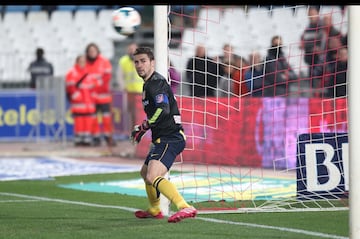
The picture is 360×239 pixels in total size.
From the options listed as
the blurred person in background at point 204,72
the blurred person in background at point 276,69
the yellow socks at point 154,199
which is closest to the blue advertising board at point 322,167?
the blurred person in background at point 276,69

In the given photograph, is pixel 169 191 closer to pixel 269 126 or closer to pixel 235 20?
pixel 269 126

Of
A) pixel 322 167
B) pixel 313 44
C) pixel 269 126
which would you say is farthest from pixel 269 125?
pixel 322 167

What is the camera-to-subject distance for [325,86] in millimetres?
16828

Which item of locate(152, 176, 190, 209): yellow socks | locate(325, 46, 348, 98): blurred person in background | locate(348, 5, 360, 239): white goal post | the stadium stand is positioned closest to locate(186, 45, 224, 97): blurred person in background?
locate(325, 46, 348, 98): blurred person in background

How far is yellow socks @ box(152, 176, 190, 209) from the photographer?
10.3 m

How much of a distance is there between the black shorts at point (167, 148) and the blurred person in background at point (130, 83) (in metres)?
11.0

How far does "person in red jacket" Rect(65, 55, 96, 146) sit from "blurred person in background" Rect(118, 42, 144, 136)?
0.80m

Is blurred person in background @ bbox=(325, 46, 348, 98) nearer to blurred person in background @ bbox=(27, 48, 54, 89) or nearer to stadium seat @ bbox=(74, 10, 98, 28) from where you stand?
blurred person in background @ bbox=(27, 48, 54, 89)

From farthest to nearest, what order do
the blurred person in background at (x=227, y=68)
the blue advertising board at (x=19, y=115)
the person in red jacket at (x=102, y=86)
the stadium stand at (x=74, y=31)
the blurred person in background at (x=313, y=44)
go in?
the stadium stand at (x=74, y=31)
the blue advertising board at (x=19, y=115)
the person in red jacket at (x=102, y=86)
the blurred person in background at (x=313, y=44)
the blurred person in background at (x=227, y=68)

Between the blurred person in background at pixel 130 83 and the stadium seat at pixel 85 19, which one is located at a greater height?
the stadium seat at pixel 85 19

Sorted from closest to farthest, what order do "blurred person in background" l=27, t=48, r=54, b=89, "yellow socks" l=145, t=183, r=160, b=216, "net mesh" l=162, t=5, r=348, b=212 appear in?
"yellow socks" l=145, t=183, r=160, b=216
"net mesh" l=162, t=5, r=348, b=212
"blurred person in background" l=27, t=48, r=54, b=89

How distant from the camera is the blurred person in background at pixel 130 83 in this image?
22172 mm

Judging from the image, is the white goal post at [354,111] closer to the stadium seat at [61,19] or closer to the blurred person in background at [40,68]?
the blurred person in background at [40,68]

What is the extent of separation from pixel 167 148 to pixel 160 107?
1.58 ft
